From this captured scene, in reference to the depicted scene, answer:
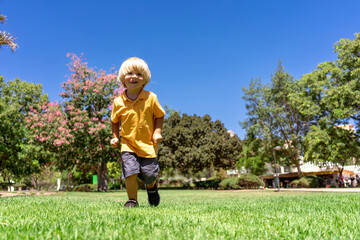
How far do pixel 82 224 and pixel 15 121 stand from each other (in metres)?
31.4

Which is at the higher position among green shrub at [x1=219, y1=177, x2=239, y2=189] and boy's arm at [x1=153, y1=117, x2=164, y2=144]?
boy's arm at [x1=153, y1=117, x2=164, y2=144]

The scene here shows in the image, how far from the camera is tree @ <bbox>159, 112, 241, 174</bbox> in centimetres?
3450

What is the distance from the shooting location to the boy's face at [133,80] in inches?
153

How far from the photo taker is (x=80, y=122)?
66.5 feet

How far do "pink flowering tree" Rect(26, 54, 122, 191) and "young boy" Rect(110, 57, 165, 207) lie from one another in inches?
653

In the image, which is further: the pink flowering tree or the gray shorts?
the pink flowering tree

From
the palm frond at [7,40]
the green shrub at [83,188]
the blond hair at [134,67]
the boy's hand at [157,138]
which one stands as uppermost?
the palm frond at [7,40]

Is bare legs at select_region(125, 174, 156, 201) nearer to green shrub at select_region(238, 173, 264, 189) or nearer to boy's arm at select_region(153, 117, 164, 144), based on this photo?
boy's arm at select_region(153, 117, 164, 144)

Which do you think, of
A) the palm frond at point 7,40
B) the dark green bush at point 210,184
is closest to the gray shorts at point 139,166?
the palm frond at point 7,40

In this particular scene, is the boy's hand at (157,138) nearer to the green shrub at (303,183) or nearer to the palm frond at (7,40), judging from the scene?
the palm frond at (7,40)

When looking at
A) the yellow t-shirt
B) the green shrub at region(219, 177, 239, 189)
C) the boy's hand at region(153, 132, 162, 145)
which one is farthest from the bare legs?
the green shrub at region(219, 177, 239, 189)

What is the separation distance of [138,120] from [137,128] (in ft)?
0.39

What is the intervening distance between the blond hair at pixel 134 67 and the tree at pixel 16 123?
2501 cm

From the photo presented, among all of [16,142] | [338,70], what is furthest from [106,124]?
[338,70]
